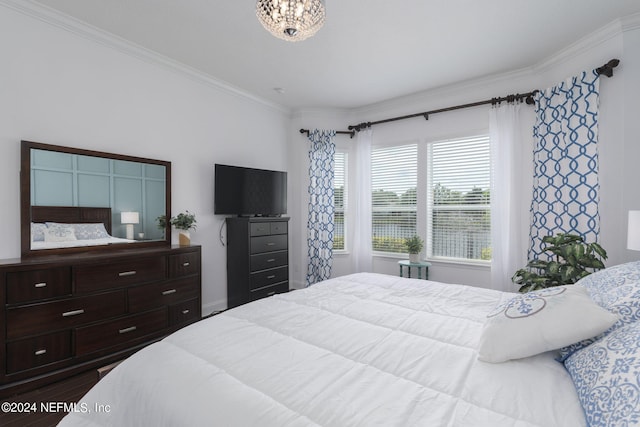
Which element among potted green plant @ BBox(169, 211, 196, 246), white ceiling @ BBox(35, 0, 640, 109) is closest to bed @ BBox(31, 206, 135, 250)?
potted green plant @ BBox(169, 211, 196, 246)

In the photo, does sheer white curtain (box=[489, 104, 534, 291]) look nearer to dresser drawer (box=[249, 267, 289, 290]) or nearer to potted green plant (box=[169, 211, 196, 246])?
dresser drawer (box=[249, 267, 289, 290])

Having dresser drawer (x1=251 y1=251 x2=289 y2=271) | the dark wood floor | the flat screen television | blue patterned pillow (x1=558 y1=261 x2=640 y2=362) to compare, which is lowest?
the dark wood floor

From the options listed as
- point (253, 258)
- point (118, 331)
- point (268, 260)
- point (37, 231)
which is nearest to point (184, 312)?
point (118, 331)

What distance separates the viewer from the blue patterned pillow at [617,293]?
1.00m

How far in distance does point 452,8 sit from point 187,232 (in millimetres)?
3188

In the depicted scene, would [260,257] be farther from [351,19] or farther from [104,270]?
[351,19]

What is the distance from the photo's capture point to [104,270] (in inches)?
93.0

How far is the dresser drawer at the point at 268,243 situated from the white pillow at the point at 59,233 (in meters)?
1.69

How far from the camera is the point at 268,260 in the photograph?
149 inches

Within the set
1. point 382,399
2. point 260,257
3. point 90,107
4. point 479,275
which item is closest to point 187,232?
point 260,257

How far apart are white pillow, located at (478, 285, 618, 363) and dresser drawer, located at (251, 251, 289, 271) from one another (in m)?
2.82

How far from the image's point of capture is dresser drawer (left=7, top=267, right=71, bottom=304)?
196cm

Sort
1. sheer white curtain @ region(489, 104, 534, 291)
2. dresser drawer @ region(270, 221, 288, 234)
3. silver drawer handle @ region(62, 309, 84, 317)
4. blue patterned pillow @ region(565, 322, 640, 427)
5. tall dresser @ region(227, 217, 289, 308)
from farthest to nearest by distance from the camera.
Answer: dresser drawer @ region(270, 221, 288, 234)
tall dresser @ region(227, 217, 289, 308)
sheer white curtain @ region(489, 104, 534, 291)
silver drawer handle @ region(62, 309, 84, 317)
blue patterned pillow @ region(565, 322, 640, 427)

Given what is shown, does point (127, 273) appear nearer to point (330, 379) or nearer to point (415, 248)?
point (330, 379)
